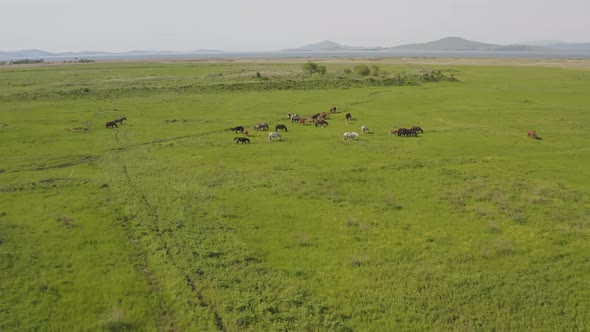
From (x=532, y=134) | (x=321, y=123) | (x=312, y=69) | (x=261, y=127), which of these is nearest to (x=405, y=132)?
(x=321, y=123)

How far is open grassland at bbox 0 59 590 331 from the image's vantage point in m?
12.0

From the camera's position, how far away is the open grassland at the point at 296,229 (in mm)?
11953

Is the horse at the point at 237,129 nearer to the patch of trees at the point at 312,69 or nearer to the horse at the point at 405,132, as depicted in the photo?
the horse at the point at 405,132

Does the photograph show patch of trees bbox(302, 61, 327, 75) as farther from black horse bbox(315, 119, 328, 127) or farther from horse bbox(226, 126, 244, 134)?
horse bbox(226, 126, 244, 134)

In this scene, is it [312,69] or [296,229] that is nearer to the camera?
[296,229]

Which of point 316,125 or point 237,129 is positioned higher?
point 237,129

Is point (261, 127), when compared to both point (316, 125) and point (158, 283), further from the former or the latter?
point (158, 283)

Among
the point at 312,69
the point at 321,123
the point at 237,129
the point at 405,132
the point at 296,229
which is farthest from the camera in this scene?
the point at 312,69

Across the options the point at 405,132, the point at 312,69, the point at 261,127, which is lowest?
the point at 405,132

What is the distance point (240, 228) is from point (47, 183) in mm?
13456

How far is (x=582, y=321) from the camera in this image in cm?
1132

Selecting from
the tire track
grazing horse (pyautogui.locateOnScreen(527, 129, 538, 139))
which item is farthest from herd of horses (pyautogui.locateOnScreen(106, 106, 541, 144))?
the tire track

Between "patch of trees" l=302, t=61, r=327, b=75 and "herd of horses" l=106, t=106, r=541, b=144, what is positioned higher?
"patch of trees" l=302, t=61, r=327, b=75

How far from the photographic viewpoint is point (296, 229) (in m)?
17.1
